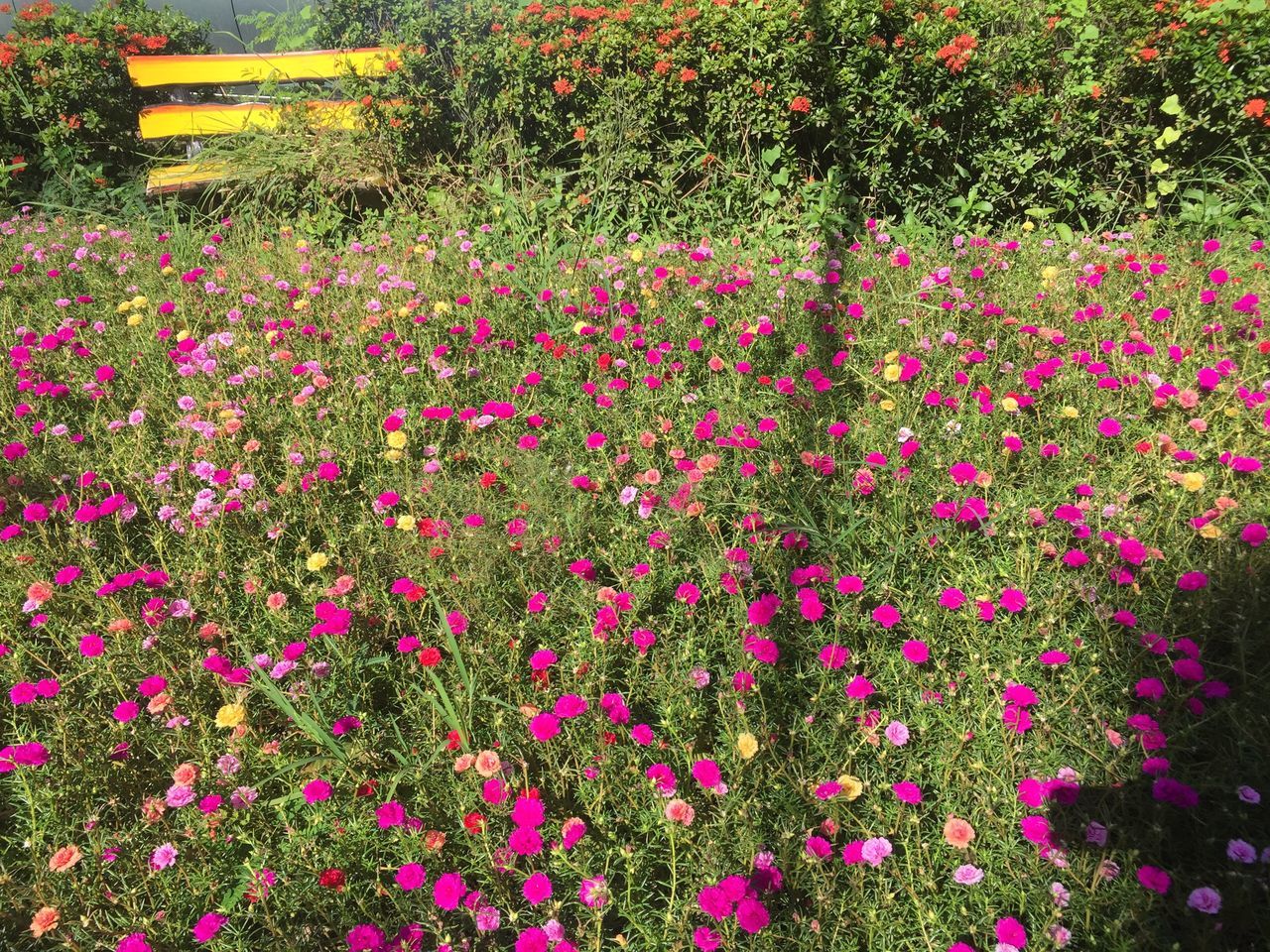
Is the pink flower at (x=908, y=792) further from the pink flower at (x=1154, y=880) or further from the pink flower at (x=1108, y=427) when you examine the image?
the pink flower at (x=1108, y=427)

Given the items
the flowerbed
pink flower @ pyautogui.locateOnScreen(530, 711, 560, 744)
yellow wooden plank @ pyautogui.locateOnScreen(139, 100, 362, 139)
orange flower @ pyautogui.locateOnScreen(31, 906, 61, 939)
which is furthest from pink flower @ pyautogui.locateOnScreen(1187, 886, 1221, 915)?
yellow wooden plank @ pyautogui.locateOnScreen(139, 100, 362, 139)

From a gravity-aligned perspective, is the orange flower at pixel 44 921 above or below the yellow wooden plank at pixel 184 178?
below

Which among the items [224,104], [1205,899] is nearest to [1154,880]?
[1205,899]

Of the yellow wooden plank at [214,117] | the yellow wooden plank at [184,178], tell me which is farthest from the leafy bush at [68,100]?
the yellow wooden plank at [184,178]

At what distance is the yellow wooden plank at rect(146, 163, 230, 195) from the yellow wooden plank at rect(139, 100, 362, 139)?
364 mm

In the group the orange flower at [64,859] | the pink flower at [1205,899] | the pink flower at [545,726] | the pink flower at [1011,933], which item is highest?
the pink flower at [545,726]

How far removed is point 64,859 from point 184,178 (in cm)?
534

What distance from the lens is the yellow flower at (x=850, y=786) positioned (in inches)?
60.6

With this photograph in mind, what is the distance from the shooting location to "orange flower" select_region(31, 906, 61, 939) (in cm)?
138

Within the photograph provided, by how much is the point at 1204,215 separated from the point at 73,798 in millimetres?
5074

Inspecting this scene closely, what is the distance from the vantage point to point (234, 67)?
6.32m

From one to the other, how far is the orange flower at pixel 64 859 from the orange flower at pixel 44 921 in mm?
79

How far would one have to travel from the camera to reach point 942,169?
14.0ft

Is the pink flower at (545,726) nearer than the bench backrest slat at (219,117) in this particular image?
Yes
